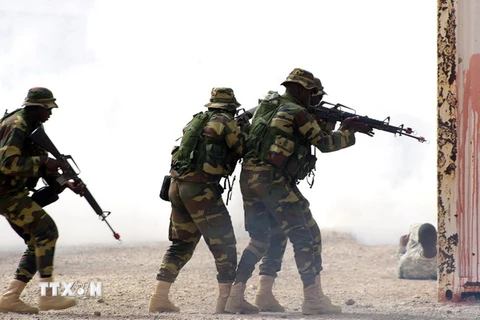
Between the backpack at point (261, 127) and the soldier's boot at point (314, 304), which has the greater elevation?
the backpack at point (261, 127)

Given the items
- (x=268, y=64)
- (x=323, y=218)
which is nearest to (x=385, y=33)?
(x=268, y=64)

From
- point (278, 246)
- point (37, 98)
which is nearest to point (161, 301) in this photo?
point (278, 246)

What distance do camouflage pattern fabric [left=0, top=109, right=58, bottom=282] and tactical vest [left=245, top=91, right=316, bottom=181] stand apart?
169 centimetres

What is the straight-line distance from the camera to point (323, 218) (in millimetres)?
16531

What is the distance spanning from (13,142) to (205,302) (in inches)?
101

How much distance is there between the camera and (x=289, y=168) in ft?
27.8

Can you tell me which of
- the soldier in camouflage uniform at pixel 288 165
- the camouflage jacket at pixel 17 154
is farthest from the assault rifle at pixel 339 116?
the camouflage jacket at pixel 17 154

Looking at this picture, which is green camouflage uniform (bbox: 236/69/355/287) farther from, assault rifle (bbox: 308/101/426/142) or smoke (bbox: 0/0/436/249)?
smoke (bbox: 0/0/436/249)

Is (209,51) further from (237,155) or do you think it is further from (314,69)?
(237,155)

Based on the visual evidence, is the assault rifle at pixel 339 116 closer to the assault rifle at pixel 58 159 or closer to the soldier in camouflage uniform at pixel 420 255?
the assault rifle at pixel 58 159

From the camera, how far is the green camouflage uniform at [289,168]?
329 inches

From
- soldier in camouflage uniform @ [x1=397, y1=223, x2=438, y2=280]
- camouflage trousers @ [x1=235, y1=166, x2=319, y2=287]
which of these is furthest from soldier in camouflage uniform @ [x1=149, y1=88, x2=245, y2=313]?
soldier in camouflage uniform @ [x1=397, y1=223, x2=438, y2=280]

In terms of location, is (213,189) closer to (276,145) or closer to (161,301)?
(276,145)

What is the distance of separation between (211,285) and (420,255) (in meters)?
2.26
